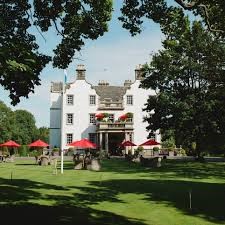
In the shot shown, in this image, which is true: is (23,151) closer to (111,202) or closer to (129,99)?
(129,99)

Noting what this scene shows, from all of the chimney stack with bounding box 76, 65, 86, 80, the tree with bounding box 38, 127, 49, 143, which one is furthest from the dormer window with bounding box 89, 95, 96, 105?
the tree with bounding box 38, 127, 49, 143

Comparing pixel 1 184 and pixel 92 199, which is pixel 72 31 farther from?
pixel 1 184

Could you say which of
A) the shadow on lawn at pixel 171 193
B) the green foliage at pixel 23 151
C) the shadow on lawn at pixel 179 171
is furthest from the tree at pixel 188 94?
the green foliage at pixel 23 151

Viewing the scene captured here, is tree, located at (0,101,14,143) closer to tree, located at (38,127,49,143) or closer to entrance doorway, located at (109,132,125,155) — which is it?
tree, located at (38,127,49,143)

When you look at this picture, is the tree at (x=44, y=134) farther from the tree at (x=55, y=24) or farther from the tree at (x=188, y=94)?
the tree at (x=55, y=24)

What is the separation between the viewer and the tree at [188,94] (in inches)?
1710

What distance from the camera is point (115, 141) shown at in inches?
2795

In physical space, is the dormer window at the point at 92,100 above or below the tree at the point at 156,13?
above

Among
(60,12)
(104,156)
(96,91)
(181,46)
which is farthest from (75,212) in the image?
(96,91)

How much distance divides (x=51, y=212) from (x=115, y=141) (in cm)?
5640

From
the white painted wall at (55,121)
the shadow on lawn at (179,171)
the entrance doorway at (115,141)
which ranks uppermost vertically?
the white painted wall at (55,121)

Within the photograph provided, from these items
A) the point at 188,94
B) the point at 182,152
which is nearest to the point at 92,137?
the point at 182,152

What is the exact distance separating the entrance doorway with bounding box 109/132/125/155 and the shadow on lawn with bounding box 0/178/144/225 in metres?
52.2

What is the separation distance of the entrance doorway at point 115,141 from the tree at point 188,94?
22.4m
